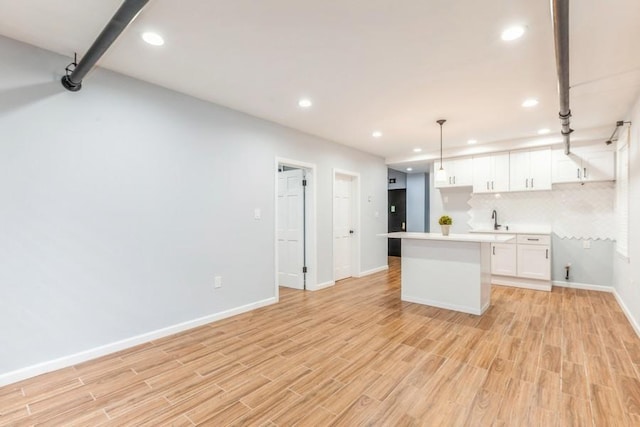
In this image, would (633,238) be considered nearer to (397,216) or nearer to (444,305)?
(444,305)

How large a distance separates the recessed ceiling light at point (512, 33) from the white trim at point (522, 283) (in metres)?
4.43

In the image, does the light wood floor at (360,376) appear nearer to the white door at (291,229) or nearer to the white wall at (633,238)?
the white wall at (633,238)

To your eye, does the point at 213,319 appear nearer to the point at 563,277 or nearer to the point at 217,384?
the point at 217,384

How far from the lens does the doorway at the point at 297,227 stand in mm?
5156

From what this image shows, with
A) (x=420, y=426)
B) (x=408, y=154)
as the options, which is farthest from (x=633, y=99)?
(x=420, y=426)

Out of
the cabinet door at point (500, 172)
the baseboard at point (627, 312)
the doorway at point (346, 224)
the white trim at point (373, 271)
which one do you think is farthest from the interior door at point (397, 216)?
the baseboard at point (627, 312)

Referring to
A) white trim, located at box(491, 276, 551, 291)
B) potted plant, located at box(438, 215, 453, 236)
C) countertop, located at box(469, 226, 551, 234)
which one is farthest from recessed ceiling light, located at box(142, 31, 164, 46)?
white trim, located at box(491, 276, 551, 291)

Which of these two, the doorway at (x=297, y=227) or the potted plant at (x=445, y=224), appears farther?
the doorway at (x=297, y=227)

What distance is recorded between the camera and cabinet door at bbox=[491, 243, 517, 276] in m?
5.42

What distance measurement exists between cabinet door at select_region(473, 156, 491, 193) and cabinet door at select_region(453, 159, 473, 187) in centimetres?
9

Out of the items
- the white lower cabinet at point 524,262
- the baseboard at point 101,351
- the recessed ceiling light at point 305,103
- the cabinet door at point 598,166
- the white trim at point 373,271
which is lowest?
the baseboard at point 101,351

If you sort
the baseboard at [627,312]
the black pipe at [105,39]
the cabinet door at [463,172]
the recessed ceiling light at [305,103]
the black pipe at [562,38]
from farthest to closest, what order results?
the cabinet door at [463,172] < the recessed ceiling light at [305,103] < the baseboard at [627,312] < the black pipe at [105,39] < the black pipe at [562,38]

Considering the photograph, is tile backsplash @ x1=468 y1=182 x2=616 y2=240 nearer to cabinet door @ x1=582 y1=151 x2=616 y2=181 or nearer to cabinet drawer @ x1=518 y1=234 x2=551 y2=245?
cabinet door @ x1=582 y1=151 x2=616 y2=181

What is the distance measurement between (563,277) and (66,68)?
24.5ft
